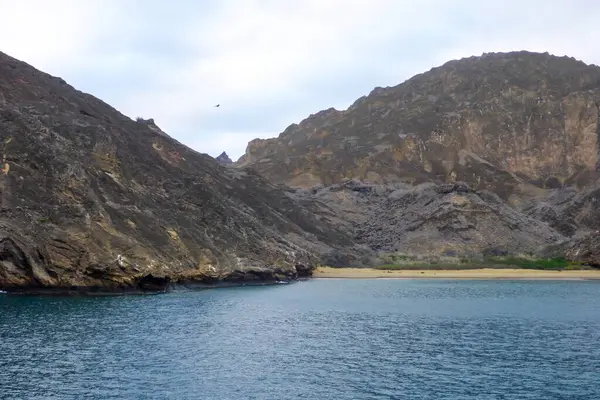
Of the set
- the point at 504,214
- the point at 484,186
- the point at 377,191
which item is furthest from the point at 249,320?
the point at 484,186

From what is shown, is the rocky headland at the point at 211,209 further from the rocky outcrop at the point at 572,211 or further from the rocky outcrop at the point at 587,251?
the rocky outcrop at the point at 572,211

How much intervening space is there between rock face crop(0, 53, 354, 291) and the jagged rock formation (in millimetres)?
20244

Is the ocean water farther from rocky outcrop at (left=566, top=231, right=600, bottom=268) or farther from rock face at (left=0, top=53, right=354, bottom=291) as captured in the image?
rocky outcrop at (left=566, top=231, right=600, bottom=268)

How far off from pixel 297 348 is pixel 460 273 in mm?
80727

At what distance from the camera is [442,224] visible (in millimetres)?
141375

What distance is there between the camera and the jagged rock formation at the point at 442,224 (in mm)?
137250

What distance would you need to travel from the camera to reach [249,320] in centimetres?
6072

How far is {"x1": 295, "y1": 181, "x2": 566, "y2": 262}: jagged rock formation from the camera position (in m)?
137

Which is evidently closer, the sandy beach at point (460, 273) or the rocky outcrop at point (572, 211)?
the sandy beach at point (460, 273)

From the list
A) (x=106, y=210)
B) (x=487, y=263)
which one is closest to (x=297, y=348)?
(x=106, y=210)

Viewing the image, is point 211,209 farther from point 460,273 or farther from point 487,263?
point 487,263

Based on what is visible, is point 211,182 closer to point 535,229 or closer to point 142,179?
point 142,179

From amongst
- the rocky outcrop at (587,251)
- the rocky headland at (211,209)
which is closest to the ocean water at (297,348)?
the rocky headland at (211,209)

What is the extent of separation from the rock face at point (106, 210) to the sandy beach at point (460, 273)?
5.40 metres
